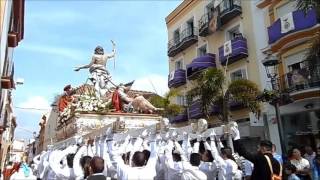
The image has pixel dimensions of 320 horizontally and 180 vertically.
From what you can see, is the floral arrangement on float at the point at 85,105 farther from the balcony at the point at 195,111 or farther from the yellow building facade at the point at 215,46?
the balcony at the point at 195,111

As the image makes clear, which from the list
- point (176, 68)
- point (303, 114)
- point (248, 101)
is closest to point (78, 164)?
point (248, 101)

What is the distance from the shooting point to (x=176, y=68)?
28.5 metres

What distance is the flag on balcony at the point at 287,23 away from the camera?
17.6m

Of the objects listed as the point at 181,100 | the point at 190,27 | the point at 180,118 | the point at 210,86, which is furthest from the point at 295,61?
the point at 181,100

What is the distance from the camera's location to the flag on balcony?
17.6 metres

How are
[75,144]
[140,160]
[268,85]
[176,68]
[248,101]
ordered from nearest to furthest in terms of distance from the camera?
[140,160] → [75,144] → [248,101] → [268,85] → [176,68]

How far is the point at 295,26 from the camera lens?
1736 cm

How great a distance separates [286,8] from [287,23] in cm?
155

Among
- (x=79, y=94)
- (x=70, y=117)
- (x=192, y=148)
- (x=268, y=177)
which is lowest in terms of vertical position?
(x=268, y=177)

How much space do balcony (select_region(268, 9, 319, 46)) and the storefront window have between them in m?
3.52

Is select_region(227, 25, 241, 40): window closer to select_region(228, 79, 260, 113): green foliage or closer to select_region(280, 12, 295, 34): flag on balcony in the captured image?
select_region(280, 12, 295, 34): flag on balcony

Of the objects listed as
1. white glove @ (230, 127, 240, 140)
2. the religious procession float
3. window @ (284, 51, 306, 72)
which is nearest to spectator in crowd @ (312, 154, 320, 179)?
white glove @ (230, 127, 240, 140)

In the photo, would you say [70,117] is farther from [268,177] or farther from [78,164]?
[268,177]

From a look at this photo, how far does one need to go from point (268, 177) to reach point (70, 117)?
5.91 m
